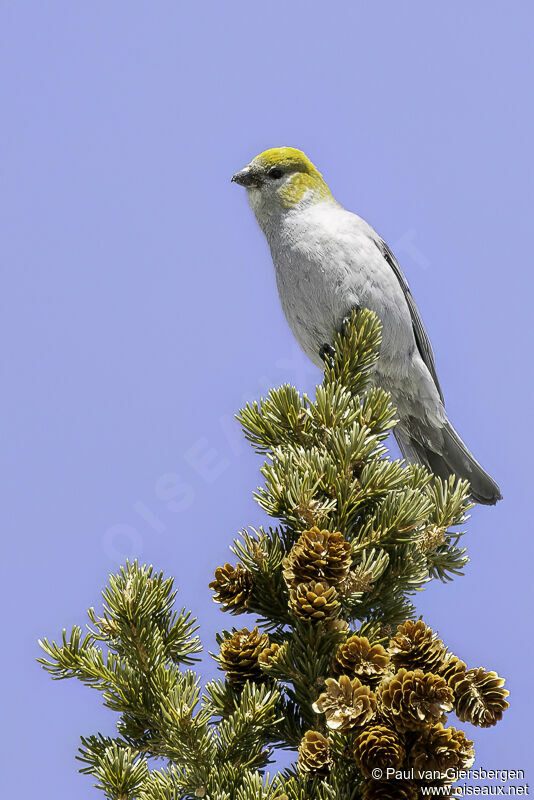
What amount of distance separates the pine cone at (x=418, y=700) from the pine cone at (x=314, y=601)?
23cm

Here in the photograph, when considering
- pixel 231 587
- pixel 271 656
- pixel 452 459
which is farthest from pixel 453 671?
pixel 452 459

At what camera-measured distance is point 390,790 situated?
5.18 ft

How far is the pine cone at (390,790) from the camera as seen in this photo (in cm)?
157

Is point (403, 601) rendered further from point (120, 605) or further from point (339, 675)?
point (120, 605)

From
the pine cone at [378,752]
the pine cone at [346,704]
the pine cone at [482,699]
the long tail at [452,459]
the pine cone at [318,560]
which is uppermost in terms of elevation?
the long tail at [452,459]

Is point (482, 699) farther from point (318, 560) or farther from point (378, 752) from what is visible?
point (318, 560)

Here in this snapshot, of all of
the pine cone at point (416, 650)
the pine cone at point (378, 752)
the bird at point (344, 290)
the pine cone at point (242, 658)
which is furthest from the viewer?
the bird at point (344, 290)

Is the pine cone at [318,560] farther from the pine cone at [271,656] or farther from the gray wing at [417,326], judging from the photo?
the gray wing at [417,326]

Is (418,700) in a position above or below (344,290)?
below

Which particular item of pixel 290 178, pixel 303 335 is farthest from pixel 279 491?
pixel 290 178

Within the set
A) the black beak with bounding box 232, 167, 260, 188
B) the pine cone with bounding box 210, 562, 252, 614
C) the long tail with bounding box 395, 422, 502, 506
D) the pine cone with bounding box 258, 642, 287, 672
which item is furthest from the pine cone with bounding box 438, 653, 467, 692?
the black beak with bounding box 232, 167, 260, 188

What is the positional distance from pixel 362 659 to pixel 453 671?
0.72ft

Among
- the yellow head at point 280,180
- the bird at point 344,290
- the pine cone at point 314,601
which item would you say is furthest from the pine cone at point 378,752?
the yellow head at point 280,180

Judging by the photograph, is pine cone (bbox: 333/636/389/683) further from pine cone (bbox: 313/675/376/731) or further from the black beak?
the black beak
